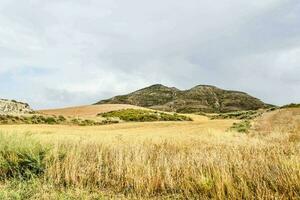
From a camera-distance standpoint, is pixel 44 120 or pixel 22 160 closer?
pixel 22 160

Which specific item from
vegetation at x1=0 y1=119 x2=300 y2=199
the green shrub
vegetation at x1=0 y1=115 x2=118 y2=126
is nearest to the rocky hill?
vegetation at x1=0 y1=115 x2=118 y2=126

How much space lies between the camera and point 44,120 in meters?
58.9

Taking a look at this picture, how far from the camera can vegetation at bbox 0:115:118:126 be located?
55031mm

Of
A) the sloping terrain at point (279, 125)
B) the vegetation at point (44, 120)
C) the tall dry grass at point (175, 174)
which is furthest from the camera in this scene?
the vegetation at point (44, 120)

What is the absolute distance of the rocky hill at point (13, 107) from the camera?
200 ft

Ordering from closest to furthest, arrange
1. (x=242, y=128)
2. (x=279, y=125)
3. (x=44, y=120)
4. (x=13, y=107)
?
(x=279, y=125)
(x=242, y=128)
(x=44, y=120)
(x=13, y=107)

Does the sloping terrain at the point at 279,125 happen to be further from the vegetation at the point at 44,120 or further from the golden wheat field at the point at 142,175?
the vegetation at the point at 44,120

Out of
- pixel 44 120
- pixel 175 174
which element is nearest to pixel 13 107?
pixel 44 120

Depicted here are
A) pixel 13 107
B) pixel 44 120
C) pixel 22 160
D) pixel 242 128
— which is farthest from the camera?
pixel 13 107

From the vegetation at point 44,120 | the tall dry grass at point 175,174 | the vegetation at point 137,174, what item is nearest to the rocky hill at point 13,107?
the vegetation at point 44,120

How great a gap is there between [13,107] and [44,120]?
872 centimetres

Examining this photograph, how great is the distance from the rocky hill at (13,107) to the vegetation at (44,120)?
8.03 feet

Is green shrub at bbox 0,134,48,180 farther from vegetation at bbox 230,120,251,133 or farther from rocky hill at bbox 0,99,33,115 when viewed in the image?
rocky hill at bbox 0,99,33,115

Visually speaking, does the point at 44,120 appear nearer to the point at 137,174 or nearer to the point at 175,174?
the point at 137,174
